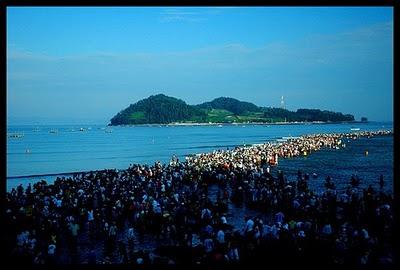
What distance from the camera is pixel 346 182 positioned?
1100 inches

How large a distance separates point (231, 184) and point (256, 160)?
12.9 m

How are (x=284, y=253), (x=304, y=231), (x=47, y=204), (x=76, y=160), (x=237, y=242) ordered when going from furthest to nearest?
(x=76, y=160), (x=47, y=204), (x=304, y=231), (x=237, y=242), (x=284, y=253)

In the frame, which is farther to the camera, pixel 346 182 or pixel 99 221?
pixel 346 182

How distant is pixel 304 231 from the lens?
12.5 m

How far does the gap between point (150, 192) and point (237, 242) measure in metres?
12.3
